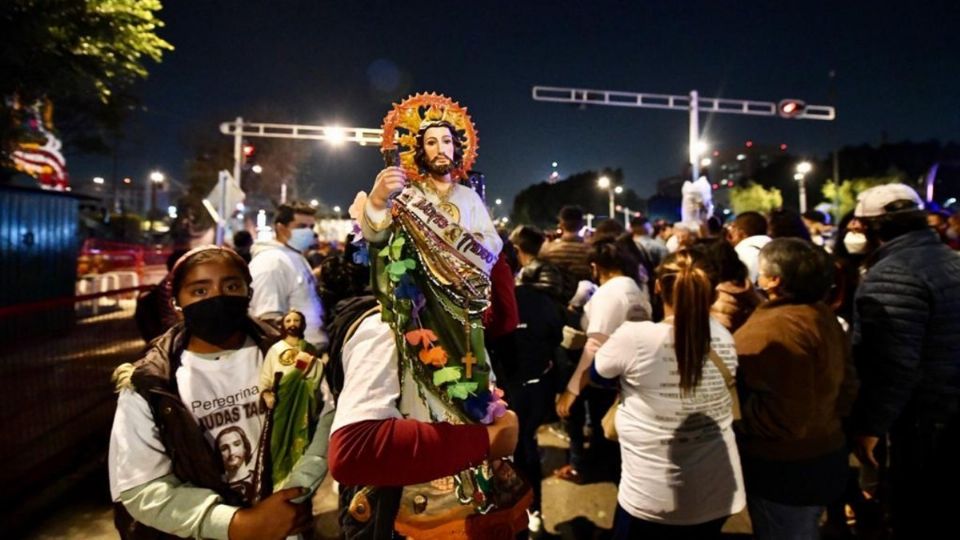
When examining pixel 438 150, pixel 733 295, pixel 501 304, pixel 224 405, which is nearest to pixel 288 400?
pixel 224 405

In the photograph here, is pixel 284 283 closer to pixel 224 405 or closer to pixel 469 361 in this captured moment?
pixel 224 405

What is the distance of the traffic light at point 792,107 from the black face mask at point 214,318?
69.5ft

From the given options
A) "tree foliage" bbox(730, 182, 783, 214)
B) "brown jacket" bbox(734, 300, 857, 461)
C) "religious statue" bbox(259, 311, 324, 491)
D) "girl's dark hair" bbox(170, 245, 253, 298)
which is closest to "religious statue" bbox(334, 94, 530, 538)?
"religious statue" bbox(259, 311, 324, 491)

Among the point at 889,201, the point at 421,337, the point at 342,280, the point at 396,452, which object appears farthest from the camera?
the point at 889,201

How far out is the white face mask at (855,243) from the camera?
454cm

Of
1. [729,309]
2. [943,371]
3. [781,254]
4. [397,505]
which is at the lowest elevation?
[397,505]

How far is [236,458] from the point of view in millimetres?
2045

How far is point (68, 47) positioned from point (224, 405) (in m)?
8.67

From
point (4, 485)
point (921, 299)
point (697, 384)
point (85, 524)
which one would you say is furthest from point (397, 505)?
point (4, 485)

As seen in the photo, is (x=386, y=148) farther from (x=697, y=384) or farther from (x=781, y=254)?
(x=781, y=254)

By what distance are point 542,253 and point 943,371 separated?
3.04m

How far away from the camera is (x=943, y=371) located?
10.1 ft

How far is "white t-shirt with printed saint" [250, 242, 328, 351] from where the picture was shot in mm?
4477

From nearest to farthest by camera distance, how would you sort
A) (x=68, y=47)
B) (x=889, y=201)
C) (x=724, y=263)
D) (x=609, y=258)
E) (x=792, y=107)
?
(x=889, y=201) → (x=724, y=263) → (x=609, y=258) → (x=68, y=47) → (x=792, y=107)
